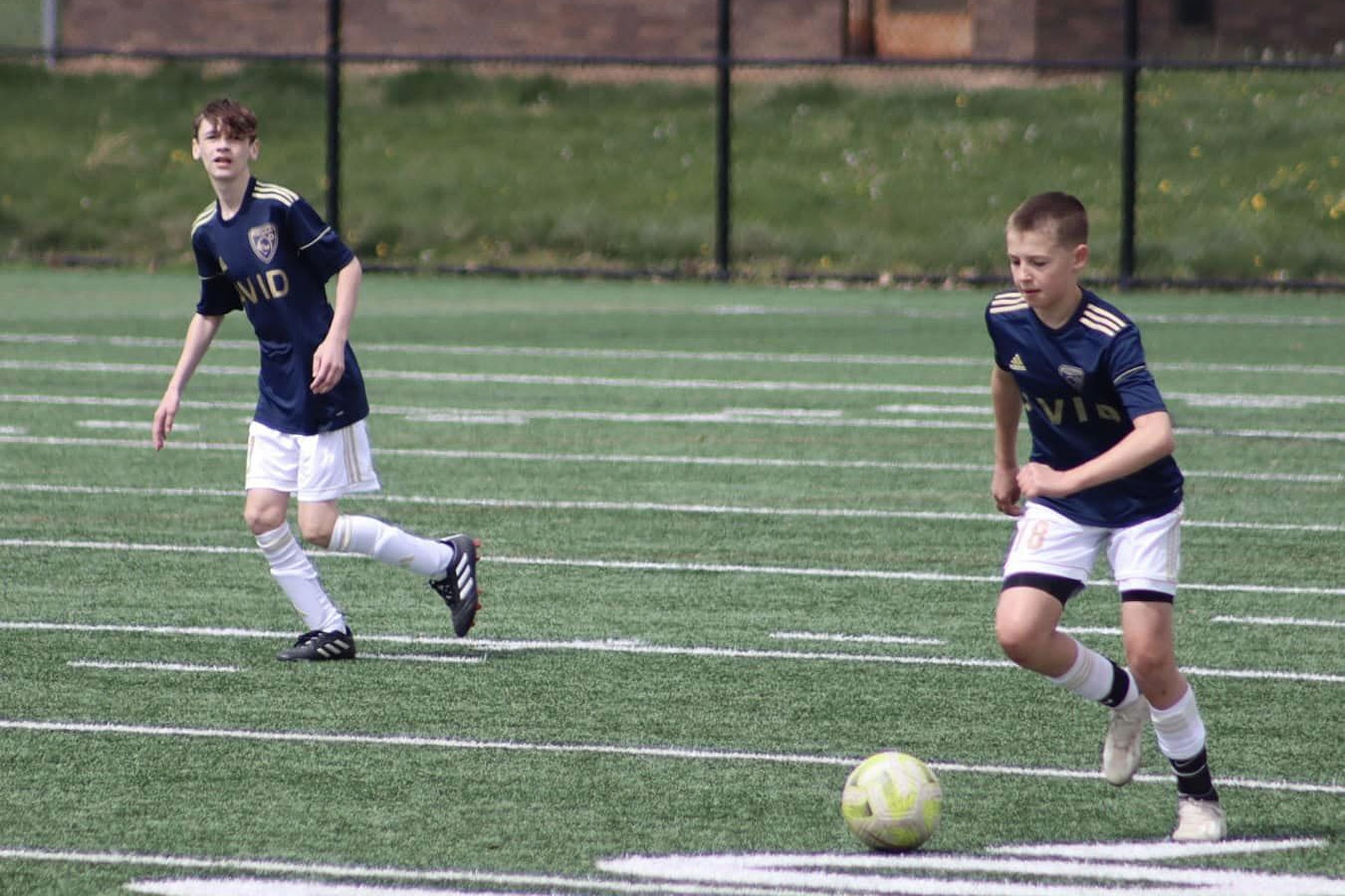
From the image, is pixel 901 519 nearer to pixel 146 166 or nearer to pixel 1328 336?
pixel 1328 336

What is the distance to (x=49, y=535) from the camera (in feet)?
30.5

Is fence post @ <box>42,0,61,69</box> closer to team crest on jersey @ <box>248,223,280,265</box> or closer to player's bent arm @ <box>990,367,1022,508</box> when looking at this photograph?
team crest on jersey @ <box>248,223,280,265</box>

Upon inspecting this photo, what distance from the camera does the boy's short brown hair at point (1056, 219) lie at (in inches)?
205

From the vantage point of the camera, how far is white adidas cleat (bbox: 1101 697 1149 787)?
5492 millimetres

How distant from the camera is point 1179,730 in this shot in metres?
5.25

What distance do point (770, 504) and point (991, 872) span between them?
542 centimetres

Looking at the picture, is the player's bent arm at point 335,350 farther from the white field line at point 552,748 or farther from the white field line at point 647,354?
the white field line at point 647,354

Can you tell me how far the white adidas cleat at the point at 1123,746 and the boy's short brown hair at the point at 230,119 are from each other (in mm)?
3187

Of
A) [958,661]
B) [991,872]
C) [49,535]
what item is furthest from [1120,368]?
[49,535]

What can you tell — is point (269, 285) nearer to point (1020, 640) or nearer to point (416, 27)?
point (1020, 640)

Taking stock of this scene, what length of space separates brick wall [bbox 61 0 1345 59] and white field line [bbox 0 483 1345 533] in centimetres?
1681

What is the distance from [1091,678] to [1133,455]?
0.66 metres

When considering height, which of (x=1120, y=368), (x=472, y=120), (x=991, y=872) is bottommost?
(x=991, y=872)

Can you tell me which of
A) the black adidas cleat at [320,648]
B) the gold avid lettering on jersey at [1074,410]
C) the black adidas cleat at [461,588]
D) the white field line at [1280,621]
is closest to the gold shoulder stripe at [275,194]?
the black adidas cleat at [461,588]
